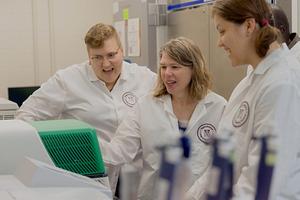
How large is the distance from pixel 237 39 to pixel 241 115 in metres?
0.20

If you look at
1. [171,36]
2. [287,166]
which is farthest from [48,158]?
[171,36]

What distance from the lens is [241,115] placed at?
4.10 ft

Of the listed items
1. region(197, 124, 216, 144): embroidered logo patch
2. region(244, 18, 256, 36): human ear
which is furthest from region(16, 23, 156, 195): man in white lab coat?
region(244, 18, 256, 36): human ear

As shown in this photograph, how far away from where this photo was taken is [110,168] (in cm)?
184

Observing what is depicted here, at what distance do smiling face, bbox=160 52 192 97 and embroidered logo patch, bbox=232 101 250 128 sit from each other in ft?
1.90

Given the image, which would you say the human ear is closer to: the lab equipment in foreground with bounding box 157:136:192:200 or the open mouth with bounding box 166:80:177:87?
the open mouth with bounding box 166:80:177:87

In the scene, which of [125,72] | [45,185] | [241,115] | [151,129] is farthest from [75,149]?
[125,72]

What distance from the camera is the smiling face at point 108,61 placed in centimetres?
204

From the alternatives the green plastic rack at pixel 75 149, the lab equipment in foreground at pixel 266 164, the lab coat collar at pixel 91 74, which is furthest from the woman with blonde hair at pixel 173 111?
the lab equipment in foreground at pixel 266 164

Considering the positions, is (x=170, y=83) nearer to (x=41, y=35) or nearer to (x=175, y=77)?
(x=175, y=77)

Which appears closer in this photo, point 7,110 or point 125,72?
point 125,72

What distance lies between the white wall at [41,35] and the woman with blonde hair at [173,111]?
2.81 meters

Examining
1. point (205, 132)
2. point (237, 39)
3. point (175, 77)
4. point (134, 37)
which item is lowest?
point (205, 132)

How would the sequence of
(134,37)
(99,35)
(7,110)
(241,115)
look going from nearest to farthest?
(241,115), (99,35), (7,110), (134,37)
